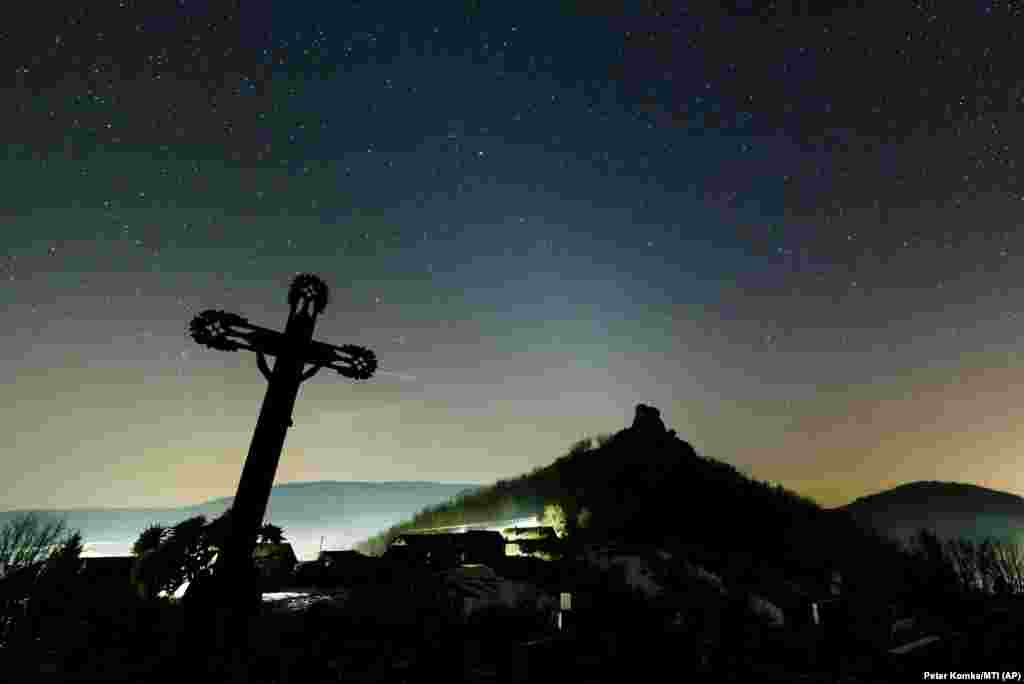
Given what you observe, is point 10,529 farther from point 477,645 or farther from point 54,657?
point 477,645

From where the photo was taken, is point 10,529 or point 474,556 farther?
point 474,556

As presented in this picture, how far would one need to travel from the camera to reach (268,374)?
24.2 feet

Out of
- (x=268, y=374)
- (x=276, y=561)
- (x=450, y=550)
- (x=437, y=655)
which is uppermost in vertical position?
(x=268, y=374)

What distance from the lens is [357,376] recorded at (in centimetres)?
809

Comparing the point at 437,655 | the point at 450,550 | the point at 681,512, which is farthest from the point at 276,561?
the point at 681,512

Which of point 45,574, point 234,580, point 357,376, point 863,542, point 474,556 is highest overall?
point 357,376

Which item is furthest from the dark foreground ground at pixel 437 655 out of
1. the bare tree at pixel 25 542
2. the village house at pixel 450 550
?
the village house at pixel 450 550

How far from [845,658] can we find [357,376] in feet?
76.0

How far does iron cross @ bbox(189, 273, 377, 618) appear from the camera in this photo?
6.34 metres

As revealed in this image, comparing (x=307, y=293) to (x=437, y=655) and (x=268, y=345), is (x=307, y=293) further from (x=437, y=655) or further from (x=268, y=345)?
(x=437, y=655)

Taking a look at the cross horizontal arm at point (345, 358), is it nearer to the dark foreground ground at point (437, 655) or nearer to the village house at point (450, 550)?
the dark foreground ground at point (437, 655)

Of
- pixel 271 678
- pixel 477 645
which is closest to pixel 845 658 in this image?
pixel 477 645

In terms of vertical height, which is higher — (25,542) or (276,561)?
(25,542)

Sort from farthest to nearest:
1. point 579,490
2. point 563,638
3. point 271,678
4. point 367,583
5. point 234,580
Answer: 1. point 579,490
2. point 367,583
3. point 563,638
4. point 271,678
5. point 234,580
